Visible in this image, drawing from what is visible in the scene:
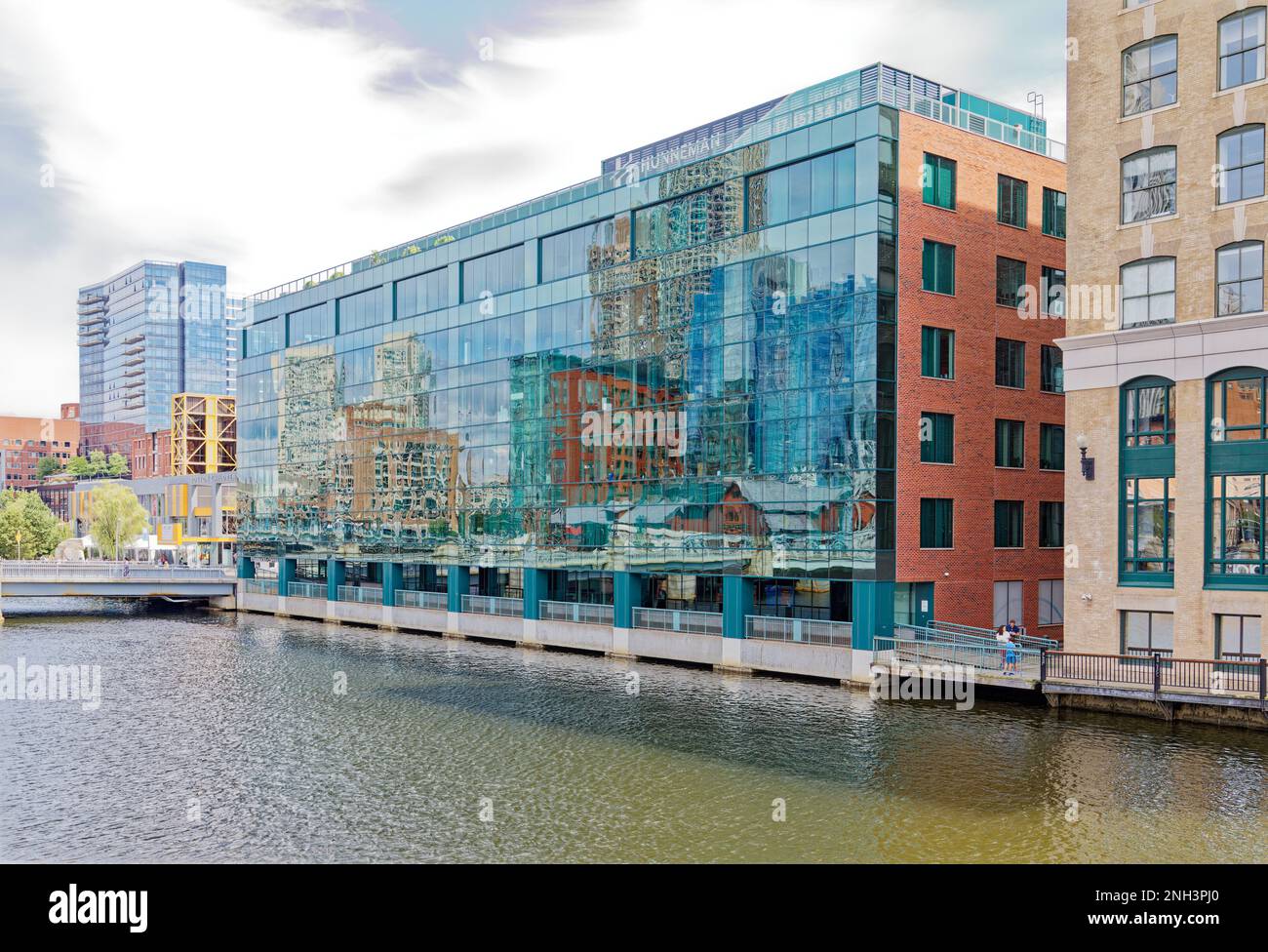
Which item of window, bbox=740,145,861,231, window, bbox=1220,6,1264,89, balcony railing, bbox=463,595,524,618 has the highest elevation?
Answer: window, bbox=1220,6,1264,89

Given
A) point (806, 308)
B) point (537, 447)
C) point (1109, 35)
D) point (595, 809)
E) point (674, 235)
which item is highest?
point (1109, 35)

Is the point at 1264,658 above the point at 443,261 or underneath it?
underneath

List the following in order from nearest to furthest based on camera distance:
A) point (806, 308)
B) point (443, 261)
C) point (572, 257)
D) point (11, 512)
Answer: point (806, 308) < point (572, 257) < point (443, 261) < point (11, 512)

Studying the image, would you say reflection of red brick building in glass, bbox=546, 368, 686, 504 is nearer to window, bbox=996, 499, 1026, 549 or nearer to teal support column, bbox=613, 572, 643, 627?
teal support column, bbox=613, 572, 643, 627

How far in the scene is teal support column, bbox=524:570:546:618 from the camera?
54.8 meters

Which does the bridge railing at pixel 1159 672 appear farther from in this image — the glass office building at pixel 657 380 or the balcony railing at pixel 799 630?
the balcony railing at pixel 799 630

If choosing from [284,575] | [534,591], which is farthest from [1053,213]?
[284,575]

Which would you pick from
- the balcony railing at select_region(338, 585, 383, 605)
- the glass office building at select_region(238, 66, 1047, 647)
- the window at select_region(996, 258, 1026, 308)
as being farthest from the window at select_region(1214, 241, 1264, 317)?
the balcony railing at select_region(338, 585, 383, 605)

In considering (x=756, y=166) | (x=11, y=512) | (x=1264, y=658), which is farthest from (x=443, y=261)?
(x=11, y=512)

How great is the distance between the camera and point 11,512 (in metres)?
107

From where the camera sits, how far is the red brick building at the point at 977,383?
41.2 m

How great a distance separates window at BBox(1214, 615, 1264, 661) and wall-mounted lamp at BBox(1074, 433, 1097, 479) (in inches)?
233

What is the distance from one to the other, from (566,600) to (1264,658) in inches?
1311

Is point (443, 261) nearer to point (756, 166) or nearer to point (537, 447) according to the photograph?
point (537, 447)
